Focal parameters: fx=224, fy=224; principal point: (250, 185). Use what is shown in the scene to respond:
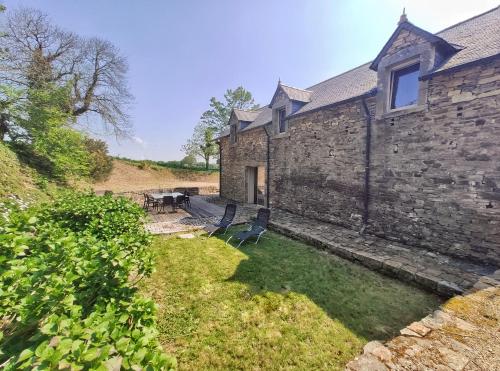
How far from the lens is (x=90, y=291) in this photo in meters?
2.07

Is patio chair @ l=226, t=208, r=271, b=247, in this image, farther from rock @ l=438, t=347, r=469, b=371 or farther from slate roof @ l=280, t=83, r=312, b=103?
slate roof @ l=280, t=83, r=312, b=103

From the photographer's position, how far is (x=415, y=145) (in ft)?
21.5

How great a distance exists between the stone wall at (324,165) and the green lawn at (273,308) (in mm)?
2886

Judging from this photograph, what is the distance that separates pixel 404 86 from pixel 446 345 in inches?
278

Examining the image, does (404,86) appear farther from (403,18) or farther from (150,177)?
(150,177)

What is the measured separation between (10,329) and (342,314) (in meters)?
4.35

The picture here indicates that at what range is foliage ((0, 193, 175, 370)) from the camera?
1.27m

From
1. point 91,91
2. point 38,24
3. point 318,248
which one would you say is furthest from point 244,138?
point 38,24

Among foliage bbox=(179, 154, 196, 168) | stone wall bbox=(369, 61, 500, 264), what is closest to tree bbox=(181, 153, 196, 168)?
foliage bbox=(179, 154, 196, 168)

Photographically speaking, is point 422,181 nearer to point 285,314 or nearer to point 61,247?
point 285,314

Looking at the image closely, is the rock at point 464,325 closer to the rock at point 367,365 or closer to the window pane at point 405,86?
the rock at point 367,365

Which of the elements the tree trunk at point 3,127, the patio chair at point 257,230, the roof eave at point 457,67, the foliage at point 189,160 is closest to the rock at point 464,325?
the patio chair at point 257,230

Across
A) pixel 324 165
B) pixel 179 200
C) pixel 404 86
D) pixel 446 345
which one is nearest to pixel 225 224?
pixel 324 165

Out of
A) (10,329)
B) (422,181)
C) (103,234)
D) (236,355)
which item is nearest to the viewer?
(10,329)
